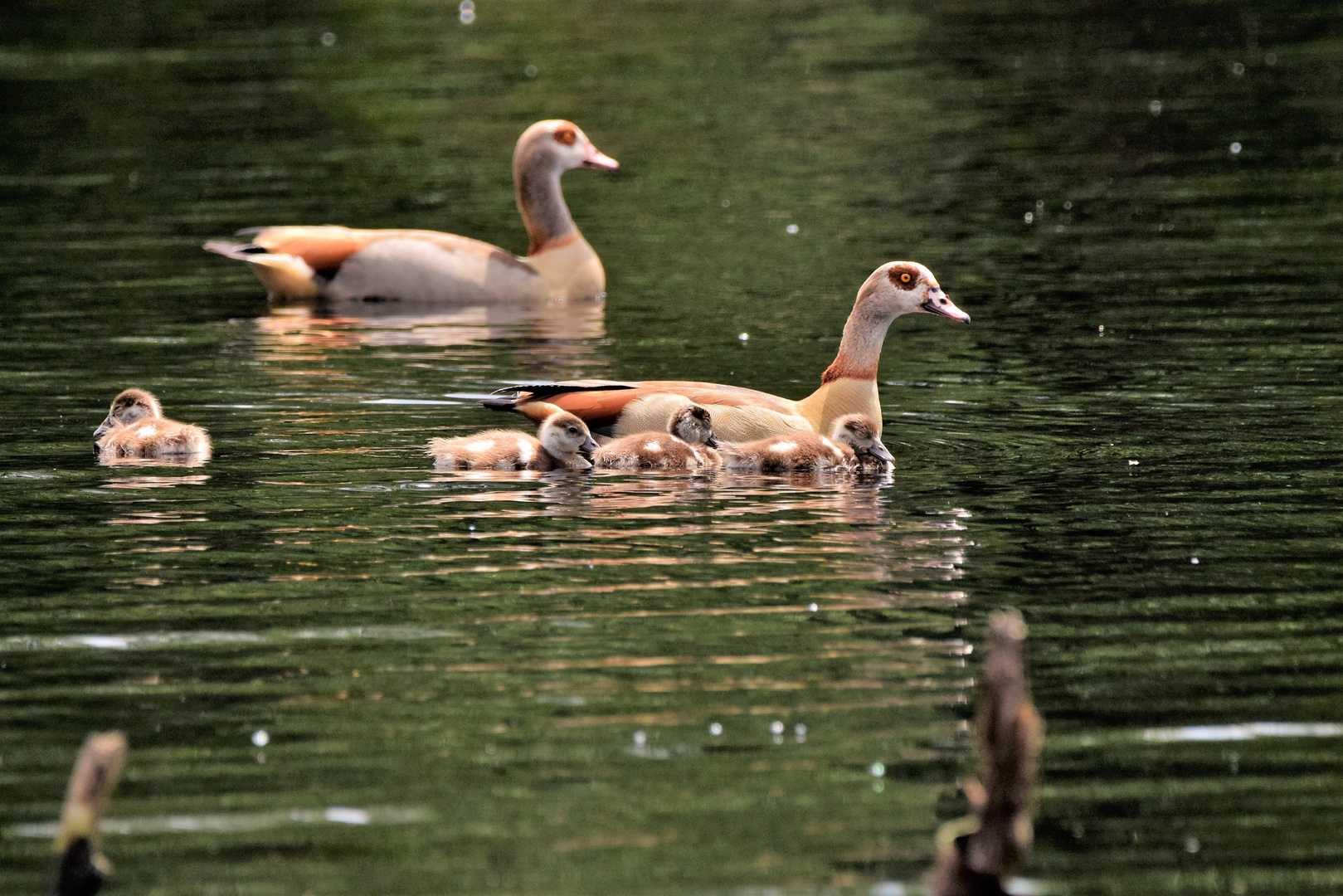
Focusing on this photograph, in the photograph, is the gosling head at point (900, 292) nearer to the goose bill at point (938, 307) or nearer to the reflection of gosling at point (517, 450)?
the goose bill at point (938, 307)

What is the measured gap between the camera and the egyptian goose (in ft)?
40.7

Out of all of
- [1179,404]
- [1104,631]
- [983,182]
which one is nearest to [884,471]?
[1179,404]

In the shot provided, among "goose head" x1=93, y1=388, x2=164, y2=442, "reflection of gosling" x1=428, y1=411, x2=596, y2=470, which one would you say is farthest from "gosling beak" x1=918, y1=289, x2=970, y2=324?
"goose head" x1=93, y1=388, x2=164, y2=442

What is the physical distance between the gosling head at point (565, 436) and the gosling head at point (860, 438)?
4.61 ft

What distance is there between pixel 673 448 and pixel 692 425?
220 mm

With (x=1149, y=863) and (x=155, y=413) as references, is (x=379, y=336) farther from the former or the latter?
(x=1149, y=863)

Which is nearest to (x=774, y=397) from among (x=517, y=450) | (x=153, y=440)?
(x=517, y=450)

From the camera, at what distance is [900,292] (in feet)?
42.3

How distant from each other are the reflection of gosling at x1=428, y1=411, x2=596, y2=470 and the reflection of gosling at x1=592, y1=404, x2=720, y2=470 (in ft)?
0.46

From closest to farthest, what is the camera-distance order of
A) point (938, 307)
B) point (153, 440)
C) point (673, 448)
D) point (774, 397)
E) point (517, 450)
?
point (673, 448) < point (517, 450) < point (153, 440) < point (774, 397) < point (938, 307)

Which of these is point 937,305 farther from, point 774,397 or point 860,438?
point 860,438

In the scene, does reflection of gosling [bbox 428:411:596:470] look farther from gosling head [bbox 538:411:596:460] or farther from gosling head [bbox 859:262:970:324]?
gosling head [bbox 859:262:970:324]

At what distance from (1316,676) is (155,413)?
732cm

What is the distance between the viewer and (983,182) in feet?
77.9
